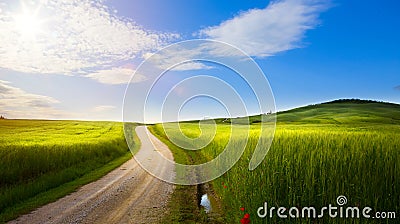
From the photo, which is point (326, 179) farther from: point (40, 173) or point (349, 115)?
point (349, 115)

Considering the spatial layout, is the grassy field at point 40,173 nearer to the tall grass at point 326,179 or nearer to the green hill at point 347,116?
the tall grass at point 326,179

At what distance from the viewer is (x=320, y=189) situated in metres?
6.68

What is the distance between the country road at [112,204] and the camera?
9.81 metres

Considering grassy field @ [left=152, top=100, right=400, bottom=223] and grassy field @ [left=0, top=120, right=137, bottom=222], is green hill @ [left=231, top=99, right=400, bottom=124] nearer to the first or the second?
grassy field @ [left=0, top=120, right=137, bottom=222]

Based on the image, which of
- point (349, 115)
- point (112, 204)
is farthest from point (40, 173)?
point (349, 115)

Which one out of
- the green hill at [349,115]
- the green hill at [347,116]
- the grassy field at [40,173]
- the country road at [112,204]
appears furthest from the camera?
the green hill at [349,115]

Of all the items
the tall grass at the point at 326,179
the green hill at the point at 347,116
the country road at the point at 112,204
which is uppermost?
the green hill at the point at 347,116

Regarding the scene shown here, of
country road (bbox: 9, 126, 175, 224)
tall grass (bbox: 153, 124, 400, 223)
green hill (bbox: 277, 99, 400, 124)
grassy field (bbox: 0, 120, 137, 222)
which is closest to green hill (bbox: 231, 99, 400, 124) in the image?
green hill (bbox: 277, 99, 400, 124)

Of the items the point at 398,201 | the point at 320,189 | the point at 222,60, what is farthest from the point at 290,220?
the point at 222,60

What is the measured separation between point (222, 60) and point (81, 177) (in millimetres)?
10415

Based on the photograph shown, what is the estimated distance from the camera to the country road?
386 inches

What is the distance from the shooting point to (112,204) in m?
11.5

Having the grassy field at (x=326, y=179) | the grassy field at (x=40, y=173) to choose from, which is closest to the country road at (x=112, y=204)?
the grassy field at (x=40, y=173)

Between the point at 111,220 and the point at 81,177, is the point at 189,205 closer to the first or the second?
the point at 111,220
